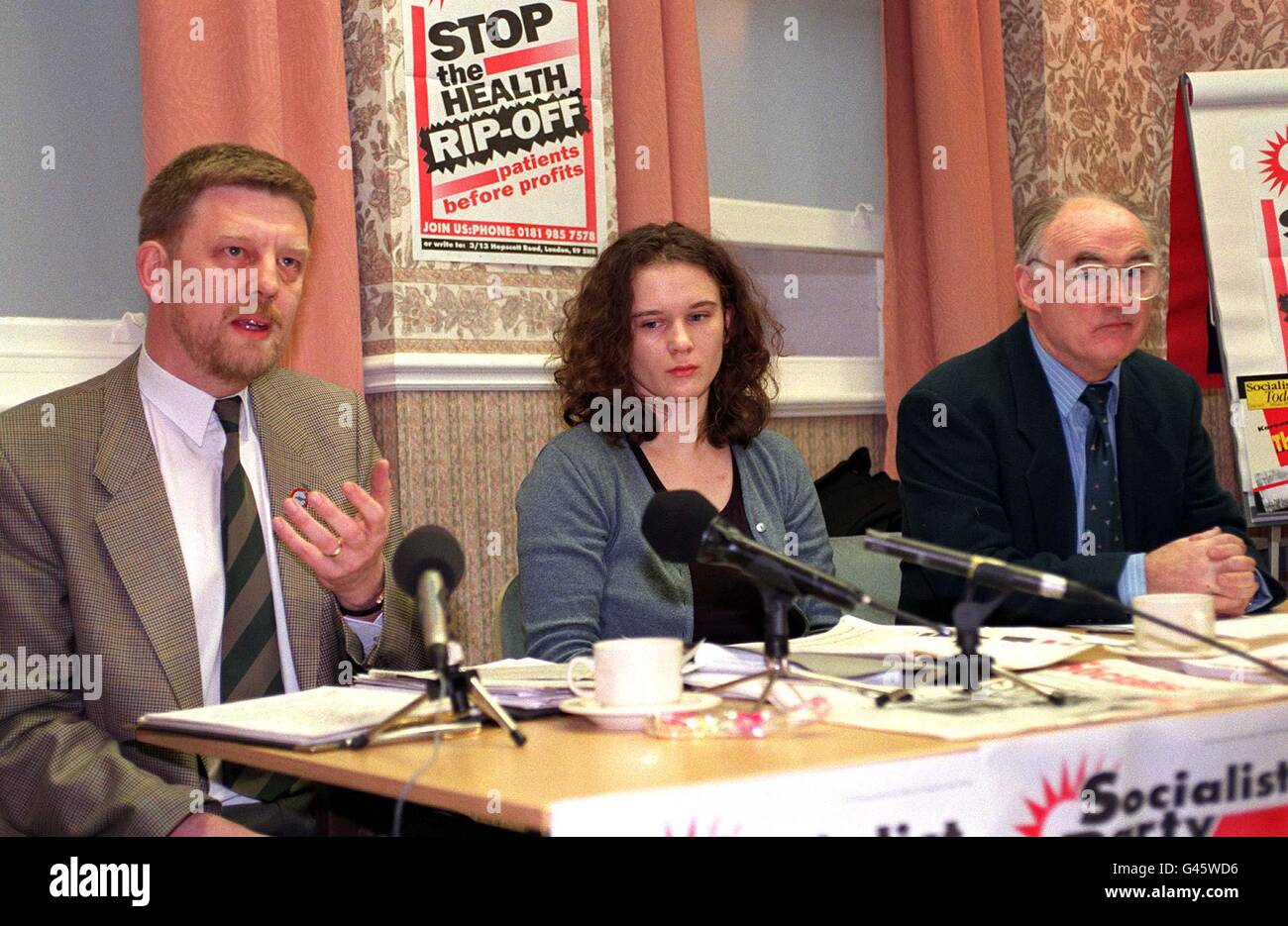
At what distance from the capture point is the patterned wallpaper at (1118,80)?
4.11 meters

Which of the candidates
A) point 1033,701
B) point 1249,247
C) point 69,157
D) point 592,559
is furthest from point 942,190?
point 1033,701

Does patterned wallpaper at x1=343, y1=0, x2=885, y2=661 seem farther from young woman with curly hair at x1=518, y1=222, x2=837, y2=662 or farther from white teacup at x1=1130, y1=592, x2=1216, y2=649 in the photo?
white teacup at x1=1130, y1=592, x2=1216, y2=649

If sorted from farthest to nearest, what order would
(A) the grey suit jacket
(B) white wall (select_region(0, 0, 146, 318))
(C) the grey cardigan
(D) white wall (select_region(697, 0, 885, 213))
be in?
(D) white wall (select_region(697, 0, 885, 213))
(B) white wall (select_region(0, 0, 146, 318))
(C) the grey cardigan
(A) the grey suit jacket

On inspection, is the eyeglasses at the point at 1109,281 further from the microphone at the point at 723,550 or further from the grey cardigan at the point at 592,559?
the microphone at the point at 723,550

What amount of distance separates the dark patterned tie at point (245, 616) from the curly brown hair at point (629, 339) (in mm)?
678

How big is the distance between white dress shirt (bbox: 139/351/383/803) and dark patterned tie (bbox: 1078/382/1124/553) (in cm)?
131

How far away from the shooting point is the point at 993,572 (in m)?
1.37

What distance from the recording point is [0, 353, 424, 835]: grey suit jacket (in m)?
1.64

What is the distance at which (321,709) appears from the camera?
1.55 metres

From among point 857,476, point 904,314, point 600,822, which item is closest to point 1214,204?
point 904,314

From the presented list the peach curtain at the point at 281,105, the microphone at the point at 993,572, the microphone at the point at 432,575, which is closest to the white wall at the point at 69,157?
the peach curtain at the point at 281,105

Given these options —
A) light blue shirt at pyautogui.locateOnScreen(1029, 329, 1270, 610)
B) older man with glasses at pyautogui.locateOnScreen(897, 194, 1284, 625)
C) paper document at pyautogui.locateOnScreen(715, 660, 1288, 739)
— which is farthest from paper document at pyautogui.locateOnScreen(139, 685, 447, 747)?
light blue shirt at pyautogui.locateOnScreen(1029, 329, 1270, 610)
